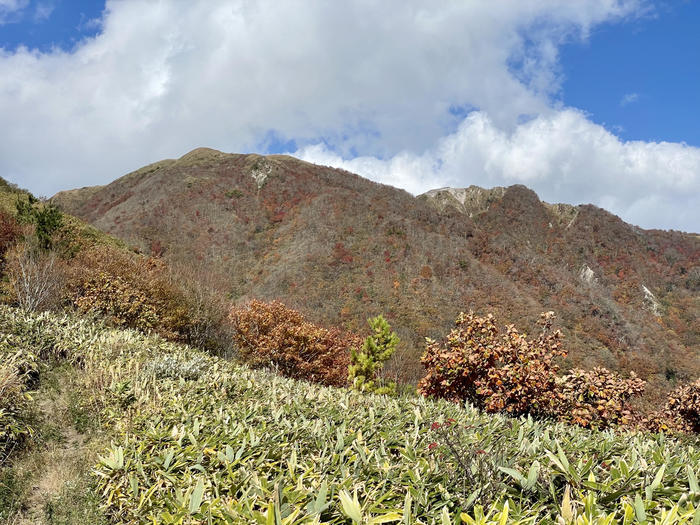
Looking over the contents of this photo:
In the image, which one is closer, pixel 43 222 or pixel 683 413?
pixel 683 413

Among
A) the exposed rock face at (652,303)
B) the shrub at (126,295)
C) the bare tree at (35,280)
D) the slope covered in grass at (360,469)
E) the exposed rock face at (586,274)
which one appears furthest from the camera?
the exposed rock face at (586,274)

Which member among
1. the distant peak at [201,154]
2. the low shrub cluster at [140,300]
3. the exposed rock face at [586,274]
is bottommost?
the low shrub cluster at [140,300]

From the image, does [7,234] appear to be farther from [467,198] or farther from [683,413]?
[467,198]

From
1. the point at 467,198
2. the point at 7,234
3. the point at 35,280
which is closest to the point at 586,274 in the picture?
the point at 467,198

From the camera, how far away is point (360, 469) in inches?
103

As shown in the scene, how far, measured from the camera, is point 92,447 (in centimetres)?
466

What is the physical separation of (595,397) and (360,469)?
623 cm

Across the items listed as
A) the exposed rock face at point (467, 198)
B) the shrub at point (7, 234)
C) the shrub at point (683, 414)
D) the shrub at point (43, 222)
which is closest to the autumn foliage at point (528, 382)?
the shrub at point (683, 414)

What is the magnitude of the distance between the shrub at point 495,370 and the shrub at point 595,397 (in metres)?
0.25

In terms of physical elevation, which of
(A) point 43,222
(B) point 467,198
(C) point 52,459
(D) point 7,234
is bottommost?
(C) point 52,459

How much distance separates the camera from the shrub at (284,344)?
46.4ft

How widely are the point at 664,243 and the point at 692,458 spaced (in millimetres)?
61663

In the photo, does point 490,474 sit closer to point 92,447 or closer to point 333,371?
point 92,447

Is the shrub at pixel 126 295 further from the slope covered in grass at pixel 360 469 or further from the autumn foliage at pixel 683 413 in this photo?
the autumn foliage at pixel 683 413
